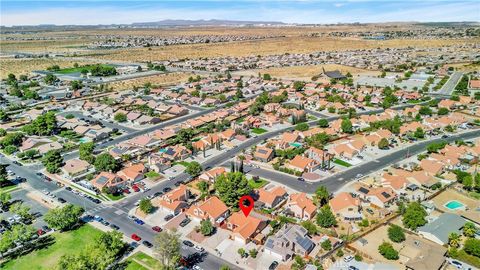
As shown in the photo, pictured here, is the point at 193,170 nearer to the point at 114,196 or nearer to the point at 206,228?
the point at 114,196

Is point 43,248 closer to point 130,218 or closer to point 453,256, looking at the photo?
point 130,218

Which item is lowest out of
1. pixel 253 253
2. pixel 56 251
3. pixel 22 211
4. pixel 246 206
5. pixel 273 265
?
pixel 56 251

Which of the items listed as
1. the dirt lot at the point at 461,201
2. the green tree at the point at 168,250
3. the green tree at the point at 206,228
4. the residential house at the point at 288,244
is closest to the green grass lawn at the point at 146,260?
the green tree at the point at 168,250

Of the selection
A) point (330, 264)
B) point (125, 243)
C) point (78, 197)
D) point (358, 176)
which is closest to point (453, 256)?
point (330, 264)

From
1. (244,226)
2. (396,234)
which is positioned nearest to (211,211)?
(244,226)

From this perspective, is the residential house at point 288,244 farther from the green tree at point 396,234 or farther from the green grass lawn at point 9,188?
the green grass lawn at point 9,188

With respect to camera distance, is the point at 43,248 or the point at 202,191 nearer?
the point at 43,248

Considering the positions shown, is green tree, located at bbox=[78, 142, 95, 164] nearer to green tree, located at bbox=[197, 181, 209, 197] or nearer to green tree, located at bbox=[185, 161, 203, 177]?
green tree, located at bbox=[185, 161, 203, 177]
